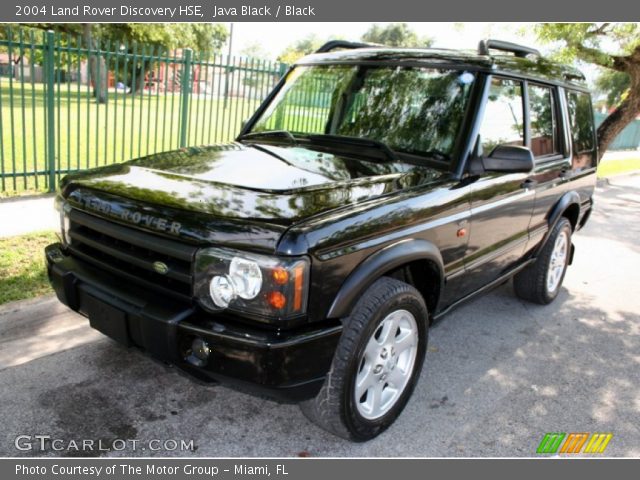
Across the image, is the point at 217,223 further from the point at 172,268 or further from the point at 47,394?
the point at 47,394

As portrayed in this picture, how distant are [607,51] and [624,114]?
4.03 ft

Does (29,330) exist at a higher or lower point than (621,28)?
lower

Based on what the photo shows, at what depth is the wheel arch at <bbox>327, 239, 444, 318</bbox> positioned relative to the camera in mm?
2486

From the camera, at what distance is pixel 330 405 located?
2613 millimetres

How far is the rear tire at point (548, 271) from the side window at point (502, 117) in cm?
126

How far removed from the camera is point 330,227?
7.86 ft

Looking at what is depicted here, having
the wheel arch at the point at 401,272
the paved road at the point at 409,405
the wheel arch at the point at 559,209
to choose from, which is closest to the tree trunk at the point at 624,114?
the wheel arch at the point at 559,209

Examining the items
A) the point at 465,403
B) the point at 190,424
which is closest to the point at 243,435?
the point at 190,424

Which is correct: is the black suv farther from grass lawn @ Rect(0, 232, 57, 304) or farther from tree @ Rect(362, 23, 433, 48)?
tree @ Rect(362, 23, 433, 48)

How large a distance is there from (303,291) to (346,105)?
195 cm

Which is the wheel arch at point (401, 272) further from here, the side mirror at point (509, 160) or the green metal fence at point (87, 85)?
the green metal fence at point (87, 85)

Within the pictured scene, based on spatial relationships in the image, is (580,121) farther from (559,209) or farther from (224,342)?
(224,342)

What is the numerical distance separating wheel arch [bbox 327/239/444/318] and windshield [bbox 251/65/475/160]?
69cm

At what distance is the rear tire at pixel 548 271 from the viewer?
4.83 metres
